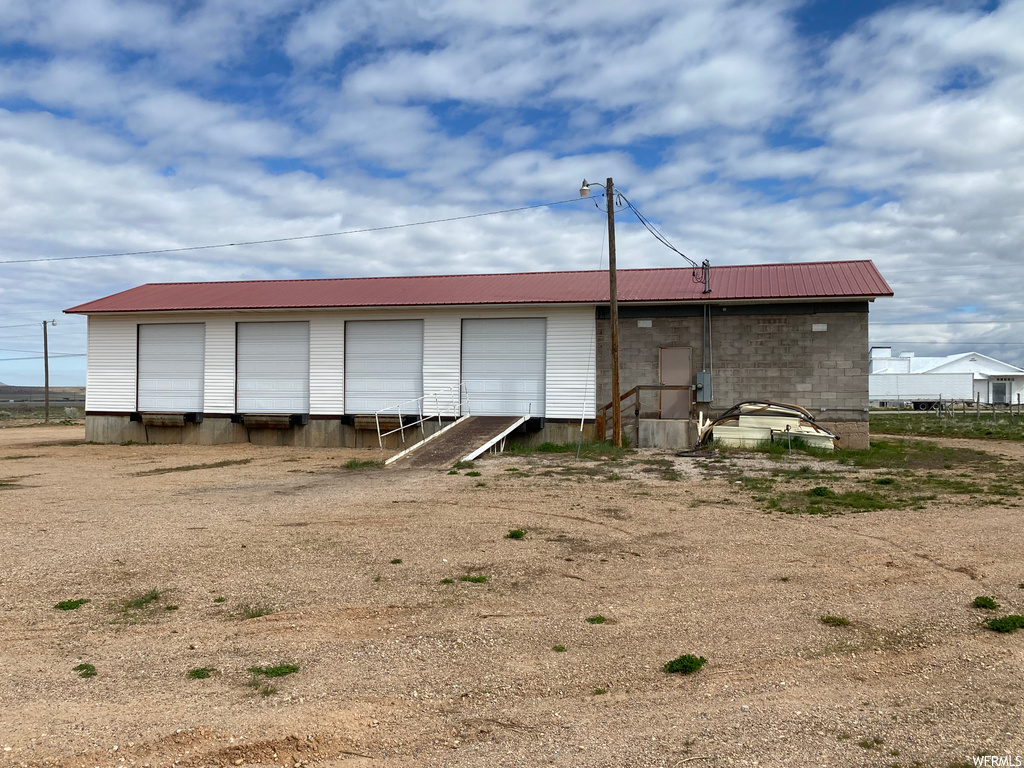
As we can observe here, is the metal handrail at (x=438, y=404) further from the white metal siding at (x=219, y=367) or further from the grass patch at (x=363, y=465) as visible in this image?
the white metal siding at (x=219, y=367)

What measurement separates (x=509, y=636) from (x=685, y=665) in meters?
1.35

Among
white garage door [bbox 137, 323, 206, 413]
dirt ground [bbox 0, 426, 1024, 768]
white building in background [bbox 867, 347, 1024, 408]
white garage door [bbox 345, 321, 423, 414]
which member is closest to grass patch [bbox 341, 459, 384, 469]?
white garage door [bbox 345, 321, 423, 414]

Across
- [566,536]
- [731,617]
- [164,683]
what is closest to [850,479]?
[566,536]

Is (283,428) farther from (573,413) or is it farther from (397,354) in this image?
(573,413)

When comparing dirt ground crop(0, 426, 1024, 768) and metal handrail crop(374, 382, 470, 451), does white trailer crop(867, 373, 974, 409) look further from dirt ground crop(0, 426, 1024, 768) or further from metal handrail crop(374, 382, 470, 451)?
dirt ground crop(0, 426, 1024, 768)

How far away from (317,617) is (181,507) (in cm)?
598

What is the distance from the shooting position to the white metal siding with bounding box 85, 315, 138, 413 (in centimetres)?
2573

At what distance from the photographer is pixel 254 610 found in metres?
6.38

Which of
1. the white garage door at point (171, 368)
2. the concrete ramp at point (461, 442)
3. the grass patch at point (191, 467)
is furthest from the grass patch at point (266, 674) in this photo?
the white garage door at point (171, 368)

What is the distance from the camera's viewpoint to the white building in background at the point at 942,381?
58613 mm

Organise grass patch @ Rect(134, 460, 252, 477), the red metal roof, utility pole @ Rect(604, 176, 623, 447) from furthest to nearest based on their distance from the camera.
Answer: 1. the red metal roof
2. utility pole @ Rect(604, 176, 623, 447)
3. grass patch @ Rect(134, 460, 252, 477)

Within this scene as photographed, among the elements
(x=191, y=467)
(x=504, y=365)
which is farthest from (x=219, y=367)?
(x=504, y=365)

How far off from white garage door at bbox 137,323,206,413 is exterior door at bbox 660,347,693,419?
14725 mm

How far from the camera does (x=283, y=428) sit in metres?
24.2
